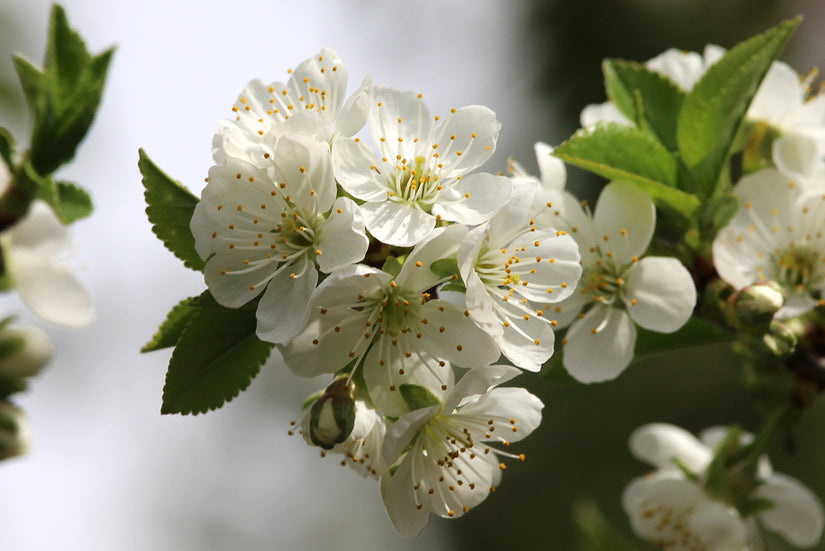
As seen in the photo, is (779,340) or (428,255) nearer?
(428,255)

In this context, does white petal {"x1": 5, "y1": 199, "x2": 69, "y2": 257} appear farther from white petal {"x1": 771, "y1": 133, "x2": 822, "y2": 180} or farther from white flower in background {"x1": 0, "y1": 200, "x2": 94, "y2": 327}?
white petal {"x1": 771, "y1": 133, "x2": 822, "y2": 180}

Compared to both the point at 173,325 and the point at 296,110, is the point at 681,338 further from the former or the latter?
the point at 173,325

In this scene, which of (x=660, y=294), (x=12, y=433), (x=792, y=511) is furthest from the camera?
(x=792, y=511)

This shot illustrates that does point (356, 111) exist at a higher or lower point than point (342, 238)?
higher

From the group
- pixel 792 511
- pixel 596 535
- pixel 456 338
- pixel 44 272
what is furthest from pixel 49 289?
pixel 792 511

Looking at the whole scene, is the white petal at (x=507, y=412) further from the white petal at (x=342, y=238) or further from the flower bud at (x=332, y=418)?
the white petal at (x=342, y=238)

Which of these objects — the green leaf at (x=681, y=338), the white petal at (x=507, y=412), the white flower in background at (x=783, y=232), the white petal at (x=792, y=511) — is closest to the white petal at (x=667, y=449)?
the white petal at (x=792, y=511)

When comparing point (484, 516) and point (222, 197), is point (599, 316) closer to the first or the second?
point (222, 197)
